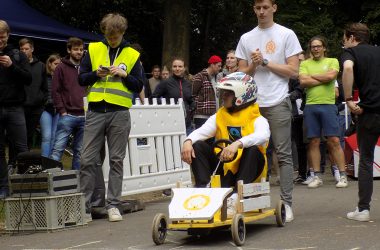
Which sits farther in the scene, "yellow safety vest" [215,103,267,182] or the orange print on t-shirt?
the orange print on t-shirt

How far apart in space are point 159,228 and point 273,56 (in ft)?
8.28

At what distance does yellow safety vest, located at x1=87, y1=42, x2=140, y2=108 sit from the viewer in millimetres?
10203

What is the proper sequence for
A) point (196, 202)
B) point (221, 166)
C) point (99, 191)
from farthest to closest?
point (99, 191)
point (221, 166)
point (196, 202)

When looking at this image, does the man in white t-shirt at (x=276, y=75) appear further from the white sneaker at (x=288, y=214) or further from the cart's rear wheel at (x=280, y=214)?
the cart's rear wheel at (x=280, y=214)

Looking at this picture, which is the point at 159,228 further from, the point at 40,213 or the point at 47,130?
the point at 47,130

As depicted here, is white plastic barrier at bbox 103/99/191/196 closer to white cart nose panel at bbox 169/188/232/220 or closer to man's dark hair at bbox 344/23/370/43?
white cart nose panel at bbox 169/188/232/220

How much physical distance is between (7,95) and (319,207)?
13.4 ft

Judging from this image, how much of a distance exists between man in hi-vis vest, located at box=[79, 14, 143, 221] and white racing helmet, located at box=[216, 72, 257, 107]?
1.52m

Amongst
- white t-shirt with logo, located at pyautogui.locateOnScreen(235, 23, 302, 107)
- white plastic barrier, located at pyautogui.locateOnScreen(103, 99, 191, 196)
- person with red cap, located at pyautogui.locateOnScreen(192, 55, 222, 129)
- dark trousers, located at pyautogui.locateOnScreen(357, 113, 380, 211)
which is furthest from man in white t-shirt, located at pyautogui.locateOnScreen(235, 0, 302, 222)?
person with red cap, located at pyautogui.locateOnScreen(192, 55, 222, 129)

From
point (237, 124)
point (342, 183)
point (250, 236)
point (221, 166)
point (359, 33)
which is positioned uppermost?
point (359, 33)

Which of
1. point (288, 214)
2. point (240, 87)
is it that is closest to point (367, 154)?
point (288, 214)

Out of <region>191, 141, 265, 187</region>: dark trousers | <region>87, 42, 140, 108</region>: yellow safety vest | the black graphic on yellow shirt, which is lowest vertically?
<region>191, 141, 265, 187</region>: dark trousers

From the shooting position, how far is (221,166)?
8984 millimetres

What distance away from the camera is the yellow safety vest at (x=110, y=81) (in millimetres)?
10203
